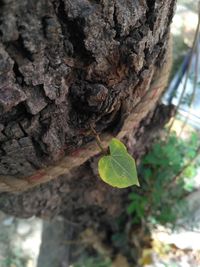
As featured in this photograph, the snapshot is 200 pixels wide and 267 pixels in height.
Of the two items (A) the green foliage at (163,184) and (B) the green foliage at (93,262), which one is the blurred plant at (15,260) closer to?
(B) the green foliage at (93,262)

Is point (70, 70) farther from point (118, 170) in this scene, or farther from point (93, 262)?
point (93, 262)

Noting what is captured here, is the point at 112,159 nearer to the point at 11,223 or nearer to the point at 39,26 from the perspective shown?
the point at 39,26

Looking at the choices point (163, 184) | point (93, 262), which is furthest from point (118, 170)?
point (93, 262)

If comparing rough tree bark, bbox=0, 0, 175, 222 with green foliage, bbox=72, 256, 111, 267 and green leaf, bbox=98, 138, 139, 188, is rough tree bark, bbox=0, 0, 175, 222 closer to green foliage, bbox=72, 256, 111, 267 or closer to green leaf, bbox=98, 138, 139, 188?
green leaf, bbox=98, 138, 139, 188

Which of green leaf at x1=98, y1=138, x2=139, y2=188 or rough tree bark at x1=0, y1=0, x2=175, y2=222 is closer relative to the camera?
rough tree bark at x1=0, y1=0, x2=175, y2=222

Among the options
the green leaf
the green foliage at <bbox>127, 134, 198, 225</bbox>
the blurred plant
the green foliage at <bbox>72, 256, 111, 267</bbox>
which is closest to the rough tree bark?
the green leaf

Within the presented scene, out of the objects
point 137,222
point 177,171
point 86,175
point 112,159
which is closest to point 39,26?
point 112,159
